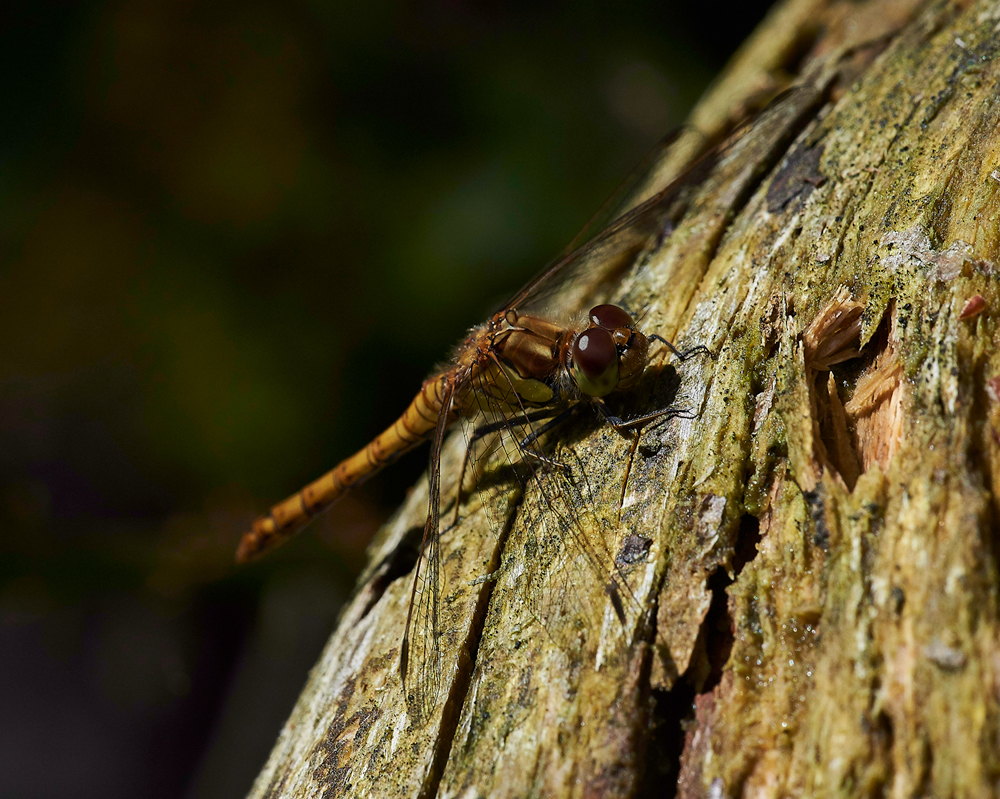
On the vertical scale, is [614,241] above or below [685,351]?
above

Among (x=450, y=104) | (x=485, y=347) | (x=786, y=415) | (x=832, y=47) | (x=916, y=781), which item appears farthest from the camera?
(x=450, y=104)

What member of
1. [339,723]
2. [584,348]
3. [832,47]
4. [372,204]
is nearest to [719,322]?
[584,348]

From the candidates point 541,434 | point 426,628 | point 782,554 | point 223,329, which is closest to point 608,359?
point 541,434

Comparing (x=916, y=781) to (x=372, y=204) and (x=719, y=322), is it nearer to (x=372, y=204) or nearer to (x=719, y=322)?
(x=719, y=322)

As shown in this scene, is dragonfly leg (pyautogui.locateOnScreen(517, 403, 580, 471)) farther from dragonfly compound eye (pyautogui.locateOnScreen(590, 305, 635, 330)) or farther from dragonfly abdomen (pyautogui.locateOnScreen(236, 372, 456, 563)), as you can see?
dragonfly abdomen (pyautogui.locateOnScreen(236, 372, 456, 563))

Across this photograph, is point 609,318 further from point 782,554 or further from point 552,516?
point 782,554
